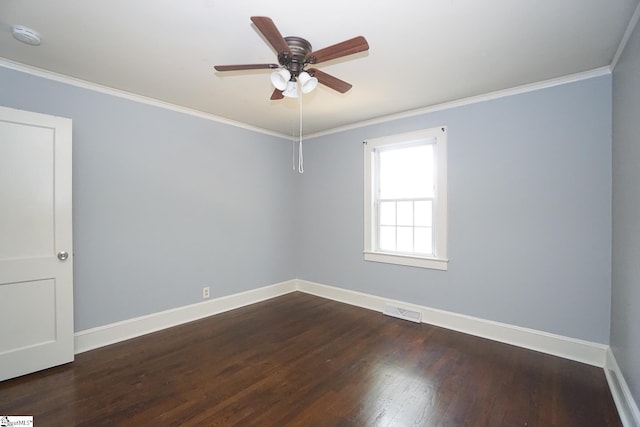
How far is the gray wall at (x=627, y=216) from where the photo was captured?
1813mm

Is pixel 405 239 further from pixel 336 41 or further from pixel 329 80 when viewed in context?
pixel 336 41

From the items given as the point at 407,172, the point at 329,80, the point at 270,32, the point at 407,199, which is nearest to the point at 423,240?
the point at 407,199

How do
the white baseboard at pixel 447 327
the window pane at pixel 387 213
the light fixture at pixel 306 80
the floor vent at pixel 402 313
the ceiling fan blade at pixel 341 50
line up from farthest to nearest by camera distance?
the window pane at pixel 387 213, the floor vent at pixel 402 313, the white baseboard at pixel 447 327, the light fixture at pixel 306 80, the ceiling fan blade at pixel 341 50

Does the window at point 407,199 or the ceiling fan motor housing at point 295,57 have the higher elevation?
the ceiling fan motor housing at point 295,57

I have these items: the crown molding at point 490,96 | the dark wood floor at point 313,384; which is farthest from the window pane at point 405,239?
the crown molding at point 490,96

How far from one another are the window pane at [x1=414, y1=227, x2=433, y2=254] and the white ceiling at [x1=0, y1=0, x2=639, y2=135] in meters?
1.57

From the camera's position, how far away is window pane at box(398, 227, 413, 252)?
3809 millimetres

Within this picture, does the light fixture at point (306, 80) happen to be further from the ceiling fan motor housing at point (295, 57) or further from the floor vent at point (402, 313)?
the floor vent at point (402, 313)

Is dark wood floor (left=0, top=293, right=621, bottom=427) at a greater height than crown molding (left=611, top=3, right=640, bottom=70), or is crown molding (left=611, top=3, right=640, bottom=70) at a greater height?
crown molding (left=611, top=3, right=640, bottom=70)

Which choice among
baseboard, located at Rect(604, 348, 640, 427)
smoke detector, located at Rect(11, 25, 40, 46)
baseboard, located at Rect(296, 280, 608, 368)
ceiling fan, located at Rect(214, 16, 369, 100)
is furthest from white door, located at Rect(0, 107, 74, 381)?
baseboard, located at Rect(604, 348, 640, 427)

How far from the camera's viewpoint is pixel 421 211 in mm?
3695

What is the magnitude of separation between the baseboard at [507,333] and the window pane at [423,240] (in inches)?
27.5

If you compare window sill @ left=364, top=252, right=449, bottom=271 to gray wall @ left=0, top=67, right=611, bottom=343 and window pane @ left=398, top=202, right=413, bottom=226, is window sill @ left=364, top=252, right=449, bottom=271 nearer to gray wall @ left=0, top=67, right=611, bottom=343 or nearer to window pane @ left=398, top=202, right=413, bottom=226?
gray wall @ left=0, top=67, right=611, bottom=343

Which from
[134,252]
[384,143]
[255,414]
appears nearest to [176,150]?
[134,252]
